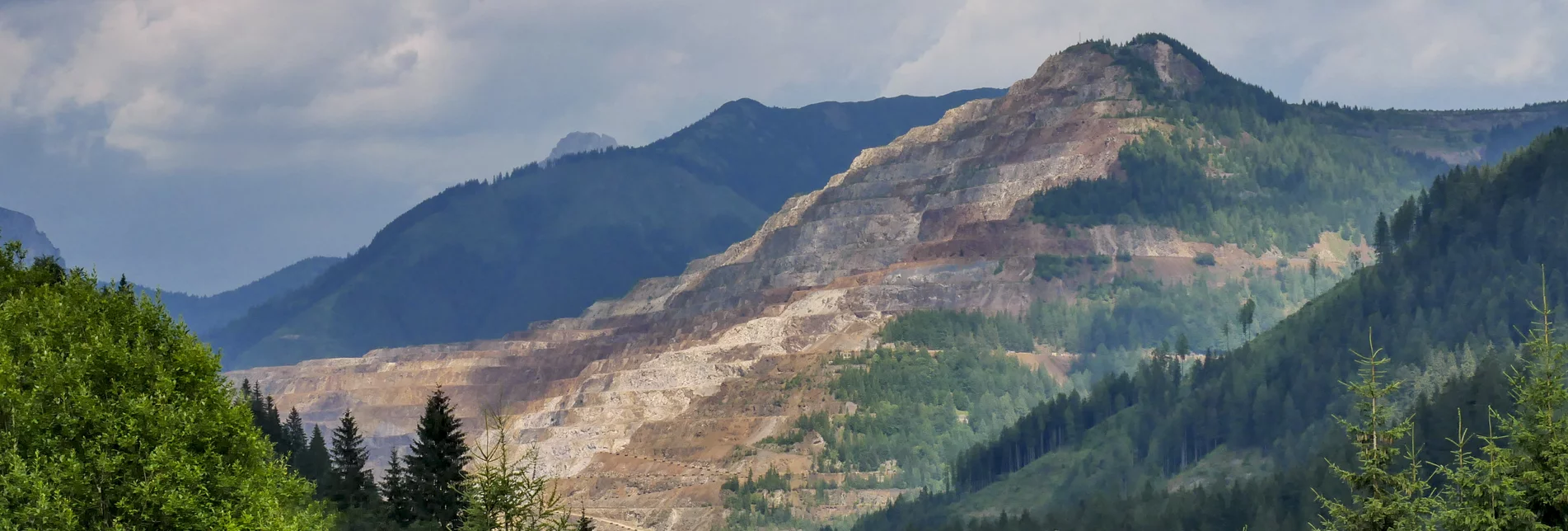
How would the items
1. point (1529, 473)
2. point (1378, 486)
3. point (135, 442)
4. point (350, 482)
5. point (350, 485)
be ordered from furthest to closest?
point (350, 482)
point (350, 485)
point (135, 442)
point (1378, 486)
point (1529, 473)

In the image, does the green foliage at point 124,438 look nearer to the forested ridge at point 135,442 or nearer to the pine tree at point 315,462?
the forested ridge at point 135,442

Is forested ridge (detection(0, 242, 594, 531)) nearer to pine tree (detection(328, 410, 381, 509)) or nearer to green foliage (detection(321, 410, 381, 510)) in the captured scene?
green foliage (detection(321, 410, 381, 510))

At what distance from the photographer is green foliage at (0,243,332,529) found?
59188 mm

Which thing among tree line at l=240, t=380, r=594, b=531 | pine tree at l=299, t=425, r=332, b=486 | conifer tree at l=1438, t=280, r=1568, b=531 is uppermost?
pine tree at l=299, t=425, r=332, b=486

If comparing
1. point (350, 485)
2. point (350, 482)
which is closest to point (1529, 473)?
point (350, 485)

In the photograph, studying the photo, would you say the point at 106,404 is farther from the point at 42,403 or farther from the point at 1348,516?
the point at 1348,516

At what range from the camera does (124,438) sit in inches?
2391

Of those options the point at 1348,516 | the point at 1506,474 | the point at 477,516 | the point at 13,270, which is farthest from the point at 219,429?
the point at 1506,474

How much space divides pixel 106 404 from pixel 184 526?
5513 millimetres

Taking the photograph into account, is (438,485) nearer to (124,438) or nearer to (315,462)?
(124,438)

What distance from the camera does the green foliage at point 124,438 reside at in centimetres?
5919

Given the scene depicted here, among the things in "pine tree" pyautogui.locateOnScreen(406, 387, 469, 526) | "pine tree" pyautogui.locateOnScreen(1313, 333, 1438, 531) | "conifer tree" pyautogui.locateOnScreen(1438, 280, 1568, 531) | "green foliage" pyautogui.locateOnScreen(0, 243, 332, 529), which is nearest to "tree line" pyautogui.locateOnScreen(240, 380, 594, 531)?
"pine tree" pyautogui.locateOnScreen(406, 387, 469, 526)

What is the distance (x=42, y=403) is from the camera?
62156mm

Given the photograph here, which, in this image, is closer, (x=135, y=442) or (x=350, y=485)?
(x=135, y=442)
